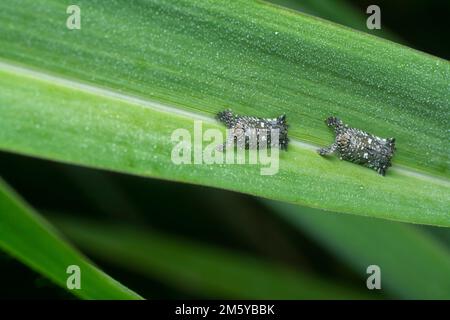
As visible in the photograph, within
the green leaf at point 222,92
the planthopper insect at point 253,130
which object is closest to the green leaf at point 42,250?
the green leaf at point 222,92

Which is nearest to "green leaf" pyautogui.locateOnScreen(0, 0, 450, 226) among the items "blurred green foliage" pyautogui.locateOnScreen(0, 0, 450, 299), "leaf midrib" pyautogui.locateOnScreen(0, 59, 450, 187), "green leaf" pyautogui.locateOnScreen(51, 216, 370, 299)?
"leaf midrib" pyautogui.locateOnScreen(0, 59, 450, 187)

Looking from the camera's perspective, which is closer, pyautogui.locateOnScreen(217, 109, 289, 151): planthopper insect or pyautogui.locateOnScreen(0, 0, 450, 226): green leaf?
pyautogui.locateOnScreen(0, 0, 450, 226): green leaf

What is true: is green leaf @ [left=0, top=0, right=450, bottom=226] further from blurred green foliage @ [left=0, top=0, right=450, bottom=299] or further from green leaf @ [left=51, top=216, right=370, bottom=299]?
green leaf @ [left=51, top=216, right=370, bottom=299]

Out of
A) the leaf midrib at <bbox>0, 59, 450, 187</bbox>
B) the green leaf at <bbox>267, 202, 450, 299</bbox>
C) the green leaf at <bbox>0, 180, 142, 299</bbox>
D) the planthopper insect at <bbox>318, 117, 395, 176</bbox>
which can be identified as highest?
the leaf midrib at <bbox>0, 59, 450, 187</bbox>

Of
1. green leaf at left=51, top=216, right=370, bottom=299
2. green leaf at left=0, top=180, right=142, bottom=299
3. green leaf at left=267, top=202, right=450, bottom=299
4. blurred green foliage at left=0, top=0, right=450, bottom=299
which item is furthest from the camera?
green leaf at left=51, top=216, right=370, bottom=299

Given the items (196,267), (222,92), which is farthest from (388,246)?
(222,92)

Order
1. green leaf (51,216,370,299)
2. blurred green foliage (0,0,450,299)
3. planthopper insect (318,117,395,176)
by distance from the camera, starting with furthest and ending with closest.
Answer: green leaf (51,216,370,299)
blurred green foliage (0,0,450,299)
planthopper insect (318,117,395,176)
